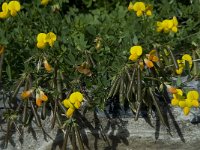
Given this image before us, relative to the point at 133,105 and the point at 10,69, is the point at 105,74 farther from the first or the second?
the point at 10,69

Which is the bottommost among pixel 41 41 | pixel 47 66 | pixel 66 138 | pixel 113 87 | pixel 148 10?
pixel 66 138

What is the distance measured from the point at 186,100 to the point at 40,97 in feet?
2.32

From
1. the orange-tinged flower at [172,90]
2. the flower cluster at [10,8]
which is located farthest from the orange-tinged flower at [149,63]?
the flower cluster at [10,8]

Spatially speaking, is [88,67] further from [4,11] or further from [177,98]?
[4,11]

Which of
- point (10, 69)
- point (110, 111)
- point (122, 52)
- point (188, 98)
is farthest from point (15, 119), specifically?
point (188, 98)

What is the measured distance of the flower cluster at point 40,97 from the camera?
7.47ft

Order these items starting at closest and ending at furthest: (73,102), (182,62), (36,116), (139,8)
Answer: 1. (73,102)
2. (36,116)
3. (182,62)
4. (139,8)

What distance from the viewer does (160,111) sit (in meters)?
2.32

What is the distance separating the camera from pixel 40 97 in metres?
2.30

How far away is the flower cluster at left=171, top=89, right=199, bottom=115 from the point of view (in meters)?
2.28

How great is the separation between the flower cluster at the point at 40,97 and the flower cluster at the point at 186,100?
62 cm

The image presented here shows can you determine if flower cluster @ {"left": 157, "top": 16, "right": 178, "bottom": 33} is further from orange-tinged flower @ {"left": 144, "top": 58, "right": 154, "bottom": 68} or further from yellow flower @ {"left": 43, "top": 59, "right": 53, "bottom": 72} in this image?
yellow flower @ {"left": 43, "top": 59, "right": 53, "bottom": 72}

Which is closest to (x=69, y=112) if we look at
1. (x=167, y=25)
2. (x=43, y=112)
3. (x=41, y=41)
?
(x=43, y=112)

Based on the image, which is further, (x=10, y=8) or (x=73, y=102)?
(x=10, y=8)
